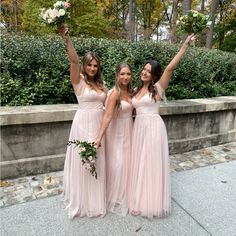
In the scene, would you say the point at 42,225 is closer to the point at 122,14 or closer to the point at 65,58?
the point at 65,58

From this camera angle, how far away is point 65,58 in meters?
4.85

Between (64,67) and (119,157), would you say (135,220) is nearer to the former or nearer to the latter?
(119,157)

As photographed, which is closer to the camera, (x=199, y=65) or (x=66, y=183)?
(x=66, y=183)

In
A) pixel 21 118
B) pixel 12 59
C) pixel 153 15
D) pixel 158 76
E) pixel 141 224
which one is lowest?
pixel 141 224

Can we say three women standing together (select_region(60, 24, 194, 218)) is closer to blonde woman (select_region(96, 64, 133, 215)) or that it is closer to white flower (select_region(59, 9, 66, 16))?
blonde woman (select_region(96, 64, 133, 215))

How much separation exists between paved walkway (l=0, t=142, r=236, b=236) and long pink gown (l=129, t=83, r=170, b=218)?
0.56ft

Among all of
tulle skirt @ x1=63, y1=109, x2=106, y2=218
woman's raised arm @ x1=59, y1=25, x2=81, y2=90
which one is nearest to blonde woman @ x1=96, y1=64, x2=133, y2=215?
tulle skirt @ x1=63, y1=109, x2=106, y2=218

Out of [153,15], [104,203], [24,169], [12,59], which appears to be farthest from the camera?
[153,15]

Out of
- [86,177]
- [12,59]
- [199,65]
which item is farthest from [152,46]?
[86,177]

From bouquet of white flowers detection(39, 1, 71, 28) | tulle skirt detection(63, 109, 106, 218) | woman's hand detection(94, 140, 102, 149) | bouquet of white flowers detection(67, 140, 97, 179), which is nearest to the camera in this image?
bouquet of white flowers detection(39, 1, 71, 28)

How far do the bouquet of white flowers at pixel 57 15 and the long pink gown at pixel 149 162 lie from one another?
3.66 ft

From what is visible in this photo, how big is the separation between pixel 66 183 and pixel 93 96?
1.15 meters

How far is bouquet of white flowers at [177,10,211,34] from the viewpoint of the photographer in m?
3.02

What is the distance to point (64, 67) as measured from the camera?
15.5ft
